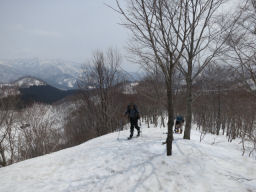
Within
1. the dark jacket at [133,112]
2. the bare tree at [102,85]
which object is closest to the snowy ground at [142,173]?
the dark jacket at [133,112]

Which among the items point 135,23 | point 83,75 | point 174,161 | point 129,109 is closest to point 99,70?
point 83,75

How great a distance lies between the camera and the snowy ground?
3166 mm

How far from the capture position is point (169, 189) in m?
3.07

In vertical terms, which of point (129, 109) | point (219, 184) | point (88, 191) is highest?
point (129, 109)

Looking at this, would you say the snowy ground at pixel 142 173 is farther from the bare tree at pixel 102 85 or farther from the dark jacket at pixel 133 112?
the bare tree at pixel 102 85

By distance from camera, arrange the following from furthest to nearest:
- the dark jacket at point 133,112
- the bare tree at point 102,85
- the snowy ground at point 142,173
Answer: the bare tree at point 102,85
the dark jacket at point 133,112
the snowy ground at point 142,173

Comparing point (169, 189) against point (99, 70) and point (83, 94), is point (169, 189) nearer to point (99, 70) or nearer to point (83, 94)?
point (99, 70)

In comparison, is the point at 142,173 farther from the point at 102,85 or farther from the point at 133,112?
the point at 102,85

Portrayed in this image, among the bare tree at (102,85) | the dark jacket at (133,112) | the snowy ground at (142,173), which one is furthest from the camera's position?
the bare tree at (102,85)

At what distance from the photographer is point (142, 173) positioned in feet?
12.0

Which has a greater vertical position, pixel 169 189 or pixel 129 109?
pixel 129 109

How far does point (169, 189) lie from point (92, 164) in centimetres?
250

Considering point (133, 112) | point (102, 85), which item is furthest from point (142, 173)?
point (102, 85)

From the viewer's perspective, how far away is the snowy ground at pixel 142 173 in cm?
317
